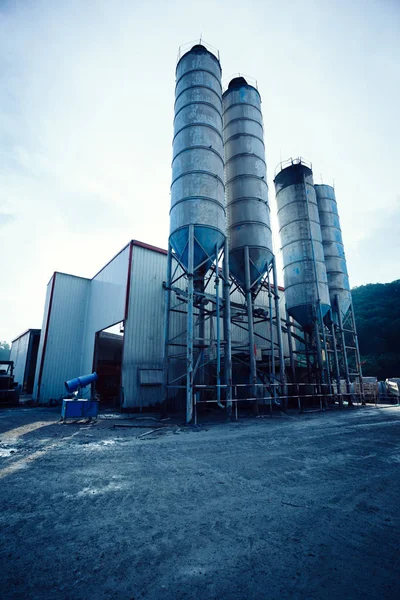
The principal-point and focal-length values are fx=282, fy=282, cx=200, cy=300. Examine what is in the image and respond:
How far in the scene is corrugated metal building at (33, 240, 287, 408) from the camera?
15867 mm

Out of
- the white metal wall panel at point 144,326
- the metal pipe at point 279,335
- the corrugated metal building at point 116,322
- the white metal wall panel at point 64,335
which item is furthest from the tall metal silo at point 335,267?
the white metal wall panel at point 64,335

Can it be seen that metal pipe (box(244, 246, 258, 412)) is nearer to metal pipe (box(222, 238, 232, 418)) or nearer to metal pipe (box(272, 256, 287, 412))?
metal pipe (box(222, 238, 232, 418))

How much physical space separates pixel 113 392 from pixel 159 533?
75.6 feet

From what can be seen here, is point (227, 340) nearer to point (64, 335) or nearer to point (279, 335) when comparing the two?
point (279, 335)

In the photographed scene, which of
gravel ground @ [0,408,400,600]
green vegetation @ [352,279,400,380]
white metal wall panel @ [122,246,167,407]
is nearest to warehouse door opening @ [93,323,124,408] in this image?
white metal wall panel @ [122,246,167,407]

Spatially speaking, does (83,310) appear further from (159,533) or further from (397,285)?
(397,285)

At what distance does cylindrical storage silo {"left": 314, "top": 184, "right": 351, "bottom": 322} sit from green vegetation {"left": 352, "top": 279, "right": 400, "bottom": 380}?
22.3m

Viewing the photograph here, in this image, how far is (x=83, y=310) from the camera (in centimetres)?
2270

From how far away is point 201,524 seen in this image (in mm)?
3014

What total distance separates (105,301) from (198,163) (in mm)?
10976

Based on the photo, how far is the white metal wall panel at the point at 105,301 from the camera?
1728cm

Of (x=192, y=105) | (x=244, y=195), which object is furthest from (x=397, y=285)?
(x=192, y=105)

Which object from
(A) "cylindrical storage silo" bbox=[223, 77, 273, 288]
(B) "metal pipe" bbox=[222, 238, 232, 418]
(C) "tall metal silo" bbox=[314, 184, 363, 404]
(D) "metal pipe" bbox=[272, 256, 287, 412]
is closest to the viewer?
(B) "metal pipe" bbox=[222, 238, 232, 418]

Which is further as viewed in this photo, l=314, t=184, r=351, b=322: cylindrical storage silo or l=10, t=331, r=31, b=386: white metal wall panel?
l=10, t=331, r=31, b=386: white metal wall panel
